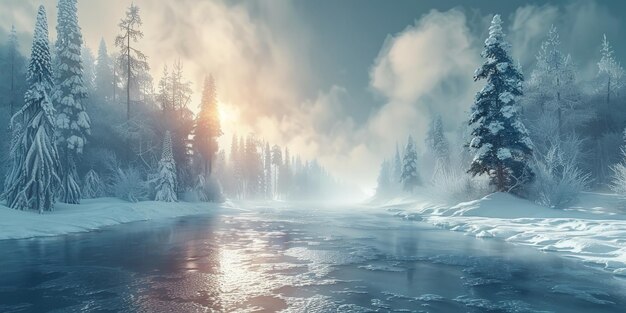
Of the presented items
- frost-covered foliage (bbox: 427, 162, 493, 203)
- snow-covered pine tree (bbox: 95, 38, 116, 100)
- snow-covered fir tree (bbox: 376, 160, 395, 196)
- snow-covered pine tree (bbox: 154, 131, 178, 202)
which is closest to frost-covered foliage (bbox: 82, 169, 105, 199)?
snow-covered pine tree (bbox: 154, 131, 178, 202)

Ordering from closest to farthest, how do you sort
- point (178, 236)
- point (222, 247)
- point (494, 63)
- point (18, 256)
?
point (18, 256), point (222, 247), point (178, 236), point (494, 63)

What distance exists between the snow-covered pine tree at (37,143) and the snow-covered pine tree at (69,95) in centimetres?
864

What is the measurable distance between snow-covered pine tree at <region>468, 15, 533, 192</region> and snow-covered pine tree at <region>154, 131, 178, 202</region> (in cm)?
2866

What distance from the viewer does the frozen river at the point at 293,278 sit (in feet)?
24.8

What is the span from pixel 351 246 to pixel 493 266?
5875 mm

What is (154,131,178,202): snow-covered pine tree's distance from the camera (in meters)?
37.1

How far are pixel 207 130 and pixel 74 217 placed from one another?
2932 centimetres

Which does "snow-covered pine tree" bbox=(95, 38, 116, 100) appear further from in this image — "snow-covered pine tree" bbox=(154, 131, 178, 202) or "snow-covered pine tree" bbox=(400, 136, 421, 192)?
"snow-covered pine tree" bbox=(400, 136, 421, 192)

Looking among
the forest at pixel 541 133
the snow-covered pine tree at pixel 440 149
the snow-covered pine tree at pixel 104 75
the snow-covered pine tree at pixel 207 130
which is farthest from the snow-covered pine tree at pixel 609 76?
the snow-covered pine tree at pixel 104 75

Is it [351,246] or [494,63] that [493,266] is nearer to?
[351,246]

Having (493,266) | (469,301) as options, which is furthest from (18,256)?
(493,266)

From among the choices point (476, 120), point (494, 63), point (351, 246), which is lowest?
point (351, 246)

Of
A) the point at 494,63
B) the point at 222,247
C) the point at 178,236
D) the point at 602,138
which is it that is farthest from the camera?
the point at 602,138

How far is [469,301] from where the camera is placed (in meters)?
7.91
